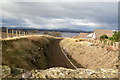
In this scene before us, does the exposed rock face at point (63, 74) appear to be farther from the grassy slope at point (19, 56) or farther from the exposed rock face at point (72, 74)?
the grassy slope at point (19, 56)

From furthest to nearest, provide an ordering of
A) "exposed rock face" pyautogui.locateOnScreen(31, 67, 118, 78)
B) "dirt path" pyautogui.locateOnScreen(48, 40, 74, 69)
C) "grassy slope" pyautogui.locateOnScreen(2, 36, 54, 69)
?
"dirt path" pyautogui.locateOnScreen(48, 40, 74, 69), "grassy slope" pyautogui.locateOnScreen(2, 36, 54, 69), "exposed rock face" pyautogui.locateOnScreen(31, 67, 118, 78)

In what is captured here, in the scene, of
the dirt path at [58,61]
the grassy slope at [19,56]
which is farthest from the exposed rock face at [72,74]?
the dirt path at [58,61]

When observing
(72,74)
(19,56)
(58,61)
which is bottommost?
→ (58,61)

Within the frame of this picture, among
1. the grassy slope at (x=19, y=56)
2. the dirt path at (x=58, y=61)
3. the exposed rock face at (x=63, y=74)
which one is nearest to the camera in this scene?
the exposed rock face at (x=63, y=74)

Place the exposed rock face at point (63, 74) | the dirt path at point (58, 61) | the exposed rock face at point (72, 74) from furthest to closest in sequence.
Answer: the dirt path at point (58, 61), the exposed rock face at point (72, 74), the exposed rock face at point (63, 74)

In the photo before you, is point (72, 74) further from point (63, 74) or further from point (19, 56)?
point (19, 56)

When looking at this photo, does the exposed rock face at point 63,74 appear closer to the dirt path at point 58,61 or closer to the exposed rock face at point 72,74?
the exposed rock face at point 72,74

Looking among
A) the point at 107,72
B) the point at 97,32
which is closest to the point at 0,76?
the point at 107,72

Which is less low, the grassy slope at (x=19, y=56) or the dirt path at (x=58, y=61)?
the grassy slope at (x=19, y=56)

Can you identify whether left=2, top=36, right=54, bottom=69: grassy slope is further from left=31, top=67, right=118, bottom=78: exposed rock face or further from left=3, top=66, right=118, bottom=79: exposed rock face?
left=31, top=67, right=118, bottom=78: exposed rock face

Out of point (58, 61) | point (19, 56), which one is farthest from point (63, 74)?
point (58, 61)

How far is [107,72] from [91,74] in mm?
664

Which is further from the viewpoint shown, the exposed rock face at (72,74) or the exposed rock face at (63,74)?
the exposed rock face at (72,74)

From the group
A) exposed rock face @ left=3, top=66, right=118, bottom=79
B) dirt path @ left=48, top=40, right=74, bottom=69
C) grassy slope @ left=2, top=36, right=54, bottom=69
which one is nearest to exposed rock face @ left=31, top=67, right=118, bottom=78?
exposed rock face @ left=3, top=66, right=118, bottom=79
